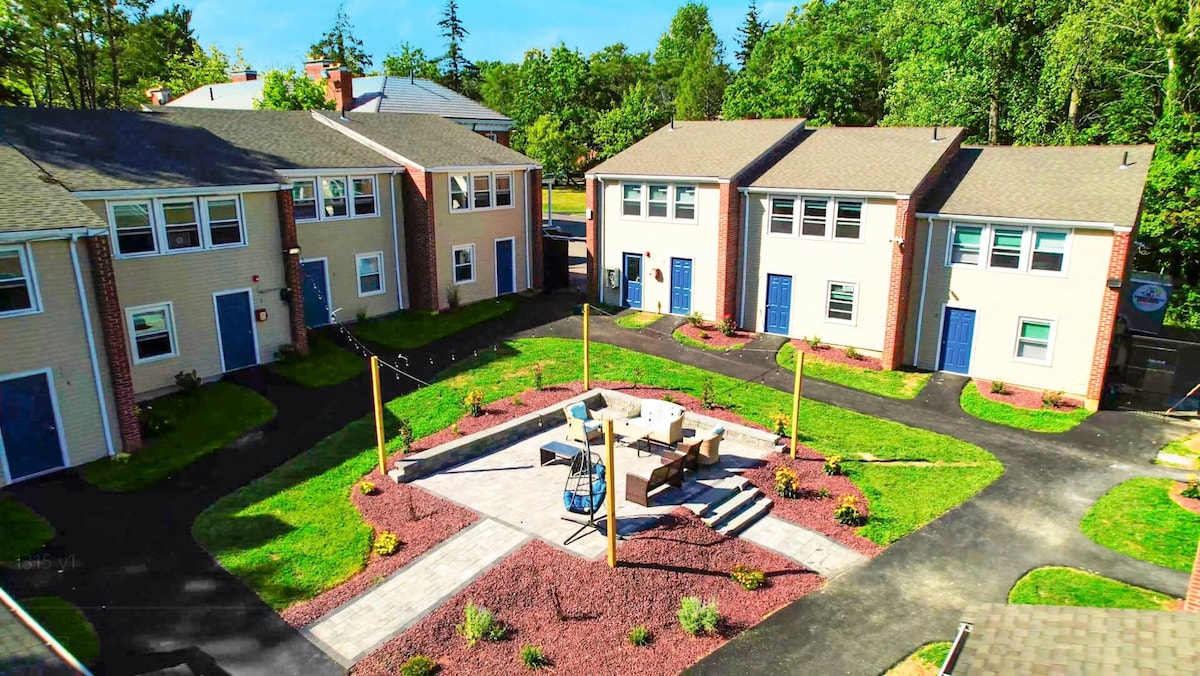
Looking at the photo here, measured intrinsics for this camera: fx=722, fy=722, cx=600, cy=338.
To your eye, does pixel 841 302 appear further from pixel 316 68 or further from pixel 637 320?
pixel 316 68

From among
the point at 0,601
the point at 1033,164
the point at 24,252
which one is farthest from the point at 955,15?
the point at 0,601

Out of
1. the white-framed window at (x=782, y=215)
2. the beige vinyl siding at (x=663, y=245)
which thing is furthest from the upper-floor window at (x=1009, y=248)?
the beige vinyl siding at (x=663, y=245)

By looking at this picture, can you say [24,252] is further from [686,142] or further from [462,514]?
[686,142]

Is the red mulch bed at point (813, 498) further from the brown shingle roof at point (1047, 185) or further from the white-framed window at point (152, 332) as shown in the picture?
the white-framed window at point (152, 332)

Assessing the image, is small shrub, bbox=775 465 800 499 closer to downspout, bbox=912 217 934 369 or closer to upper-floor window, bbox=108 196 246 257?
downspout, bbox=912 217 934 369

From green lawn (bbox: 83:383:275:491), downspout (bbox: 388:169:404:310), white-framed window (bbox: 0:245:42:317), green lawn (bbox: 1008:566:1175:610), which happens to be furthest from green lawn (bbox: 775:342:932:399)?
white-framed window (bbox: 0:245:42:317)

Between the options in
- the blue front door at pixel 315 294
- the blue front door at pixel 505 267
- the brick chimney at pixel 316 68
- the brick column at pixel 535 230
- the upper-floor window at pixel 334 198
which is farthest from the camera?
the brick chimney at pixel 316 68
